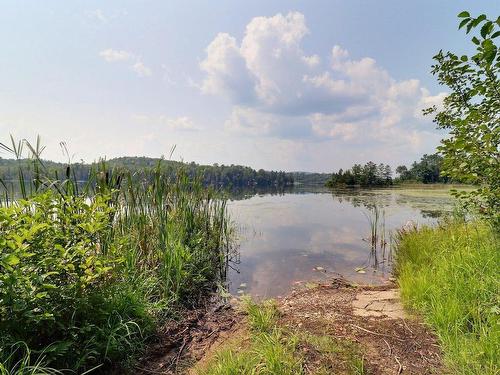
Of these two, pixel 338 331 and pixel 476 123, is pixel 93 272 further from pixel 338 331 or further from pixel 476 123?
pixel 476 123

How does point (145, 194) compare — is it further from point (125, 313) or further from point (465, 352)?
point (465, 352)

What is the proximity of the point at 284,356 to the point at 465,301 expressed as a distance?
196 cm

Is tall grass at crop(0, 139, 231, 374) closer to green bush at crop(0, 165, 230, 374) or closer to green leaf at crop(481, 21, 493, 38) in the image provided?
green bush at crop(0, 165, 230, 374)

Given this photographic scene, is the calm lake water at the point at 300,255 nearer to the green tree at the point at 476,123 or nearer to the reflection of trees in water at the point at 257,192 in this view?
the green tree at the point at 476,123

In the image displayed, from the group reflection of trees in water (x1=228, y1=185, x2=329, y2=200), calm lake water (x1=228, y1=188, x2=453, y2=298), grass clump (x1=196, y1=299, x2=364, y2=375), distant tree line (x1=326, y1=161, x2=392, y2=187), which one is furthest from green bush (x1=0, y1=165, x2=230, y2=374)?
distant tree line (x1=326, y1=161, x2=392, y2=187)

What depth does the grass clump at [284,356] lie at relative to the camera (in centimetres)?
221

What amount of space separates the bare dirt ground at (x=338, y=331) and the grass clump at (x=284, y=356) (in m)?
0.16

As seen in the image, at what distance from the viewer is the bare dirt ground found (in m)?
2.45

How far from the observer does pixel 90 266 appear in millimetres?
Answer: 2617

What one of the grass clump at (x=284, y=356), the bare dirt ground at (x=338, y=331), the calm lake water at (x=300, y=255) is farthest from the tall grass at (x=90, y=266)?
the calm lake water at (x=300, y=255)

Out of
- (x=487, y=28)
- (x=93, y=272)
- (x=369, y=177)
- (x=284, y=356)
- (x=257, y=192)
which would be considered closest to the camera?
(x=487, y=28)

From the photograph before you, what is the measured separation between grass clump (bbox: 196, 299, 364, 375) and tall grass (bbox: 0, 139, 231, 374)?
95 cm

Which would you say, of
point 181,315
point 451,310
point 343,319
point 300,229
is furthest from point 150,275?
point 300,229

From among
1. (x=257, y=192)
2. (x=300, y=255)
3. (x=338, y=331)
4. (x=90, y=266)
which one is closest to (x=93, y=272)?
(x=90, y=266)
